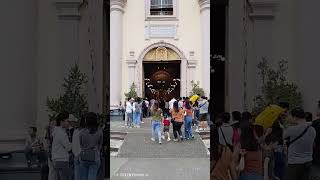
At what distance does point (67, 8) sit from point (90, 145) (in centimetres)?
327

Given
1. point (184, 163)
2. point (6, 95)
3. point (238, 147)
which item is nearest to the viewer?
point (238, 147)

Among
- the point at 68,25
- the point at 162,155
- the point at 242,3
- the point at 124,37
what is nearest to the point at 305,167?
the point at 242,3

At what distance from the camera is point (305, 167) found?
7.65 metres

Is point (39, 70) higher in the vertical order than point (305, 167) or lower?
higher

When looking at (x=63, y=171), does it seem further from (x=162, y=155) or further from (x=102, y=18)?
(x=162, y=155)

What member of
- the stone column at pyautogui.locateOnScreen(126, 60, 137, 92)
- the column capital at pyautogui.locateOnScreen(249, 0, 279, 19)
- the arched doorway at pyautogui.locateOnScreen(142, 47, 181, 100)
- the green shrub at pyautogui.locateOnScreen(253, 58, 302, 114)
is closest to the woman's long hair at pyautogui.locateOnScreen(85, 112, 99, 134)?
the green shrub at pyautogui.locateOnScreen(253, 58, 302, 114)

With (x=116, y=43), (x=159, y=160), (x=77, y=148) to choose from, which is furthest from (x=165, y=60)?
(x=77, y=148)

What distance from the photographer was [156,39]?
3528 centimetres

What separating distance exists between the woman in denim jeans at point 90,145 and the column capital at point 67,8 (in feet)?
9.45

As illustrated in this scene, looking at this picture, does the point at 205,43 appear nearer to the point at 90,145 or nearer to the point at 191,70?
the point at 191,70

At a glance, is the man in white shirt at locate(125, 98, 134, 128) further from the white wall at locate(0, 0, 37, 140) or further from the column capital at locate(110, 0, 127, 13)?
the white wall at locate(0, 0, 37, 140)

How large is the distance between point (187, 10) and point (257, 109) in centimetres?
2521

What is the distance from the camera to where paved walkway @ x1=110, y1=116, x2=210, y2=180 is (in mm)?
12789

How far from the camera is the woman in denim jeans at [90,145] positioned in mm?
8102
